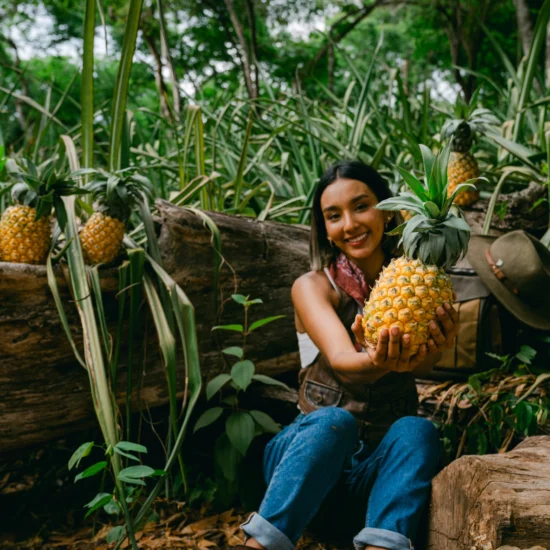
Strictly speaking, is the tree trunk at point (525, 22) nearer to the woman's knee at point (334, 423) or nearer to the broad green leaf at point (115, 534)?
the woman's knee at point (334, 423)

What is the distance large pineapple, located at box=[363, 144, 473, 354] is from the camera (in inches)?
48.0

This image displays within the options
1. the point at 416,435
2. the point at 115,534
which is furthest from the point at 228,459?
the point at 416,435

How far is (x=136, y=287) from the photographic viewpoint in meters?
1.75

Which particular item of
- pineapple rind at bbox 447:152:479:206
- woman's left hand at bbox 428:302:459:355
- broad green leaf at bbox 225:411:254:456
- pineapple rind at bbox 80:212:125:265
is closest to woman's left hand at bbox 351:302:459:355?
woman's left hand at bbox 428:302:459:355

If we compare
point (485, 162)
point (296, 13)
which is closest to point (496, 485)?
point (485, 162)

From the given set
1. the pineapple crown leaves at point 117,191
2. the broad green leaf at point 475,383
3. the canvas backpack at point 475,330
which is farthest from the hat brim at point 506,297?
the pineapple crown leaves at point 117,191

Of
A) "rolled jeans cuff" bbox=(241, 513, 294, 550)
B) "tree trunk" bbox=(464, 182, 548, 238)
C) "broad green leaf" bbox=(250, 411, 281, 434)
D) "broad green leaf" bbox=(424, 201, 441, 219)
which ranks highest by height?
"broad green leaf" bbox=(424, 201, 441, 219)

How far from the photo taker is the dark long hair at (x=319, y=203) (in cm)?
181

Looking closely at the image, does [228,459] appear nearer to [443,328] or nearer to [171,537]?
[171,537]

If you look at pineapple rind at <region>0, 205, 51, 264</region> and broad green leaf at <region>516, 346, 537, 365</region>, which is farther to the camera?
broad green leaf at <region>516, 346, 537, 365</region>

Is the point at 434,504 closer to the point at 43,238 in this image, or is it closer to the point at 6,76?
the point at 43,238

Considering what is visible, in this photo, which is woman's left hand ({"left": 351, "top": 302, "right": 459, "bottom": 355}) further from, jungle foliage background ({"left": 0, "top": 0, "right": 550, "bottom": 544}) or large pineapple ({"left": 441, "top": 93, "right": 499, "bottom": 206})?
large pineapple ({"left": 441, "top": 93, "right": 499, "bottom": 206})

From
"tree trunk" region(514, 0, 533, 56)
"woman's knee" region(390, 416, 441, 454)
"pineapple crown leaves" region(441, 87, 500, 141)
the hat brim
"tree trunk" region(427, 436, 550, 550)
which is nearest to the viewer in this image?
"tree trunk" region(427, 436, 550, 550)

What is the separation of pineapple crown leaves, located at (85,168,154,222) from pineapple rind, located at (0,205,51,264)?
0.69ft
